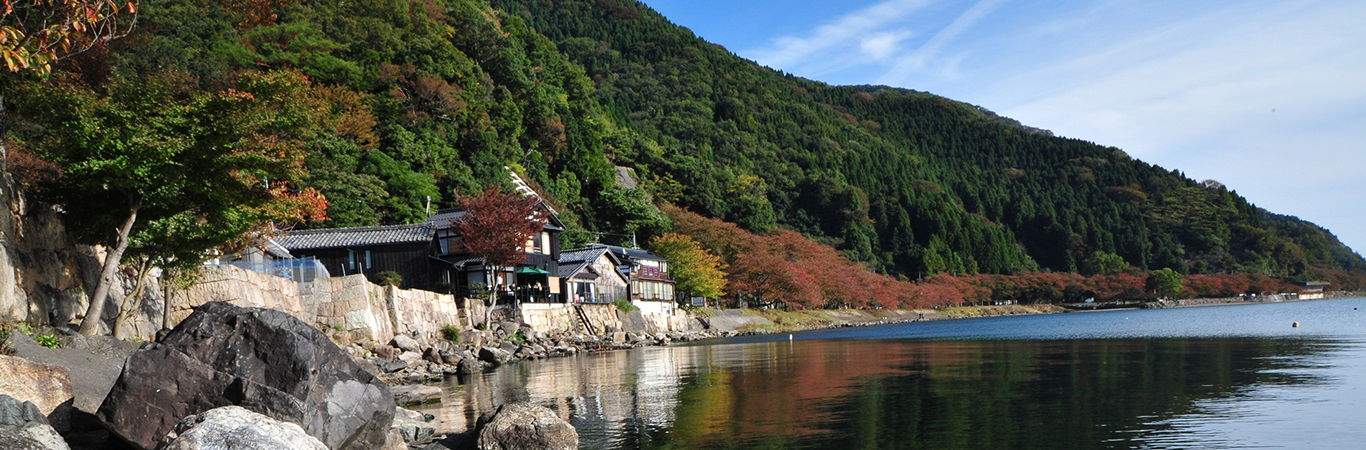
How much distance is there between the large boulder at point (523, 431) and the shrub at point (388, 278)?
30001 mm

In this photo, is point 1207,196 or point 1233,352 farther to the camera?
point 1207,196

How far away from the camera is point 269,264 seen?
29.5 meters

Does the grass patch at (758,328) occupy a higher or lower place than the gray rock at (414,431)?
lower

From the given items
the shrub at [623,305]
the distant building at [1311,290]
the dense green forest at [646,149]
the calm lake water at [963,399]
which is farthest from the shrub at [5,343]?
the distant building at [1311,290]

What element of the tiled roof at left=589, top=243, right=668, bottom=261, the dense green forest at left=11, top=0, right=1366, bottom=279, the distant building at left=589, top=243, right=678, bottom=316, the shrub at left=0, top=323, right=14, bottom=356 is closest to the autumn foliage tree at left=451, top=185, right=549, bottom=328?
the dense green forest at left=11, top=0, right=1366, bottom=279

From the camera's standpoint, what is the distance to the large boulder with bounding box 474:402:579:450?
13031mm

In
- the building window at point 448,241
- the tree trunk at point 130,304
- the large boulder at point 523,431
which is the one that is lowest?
the large boulder at point 523,431

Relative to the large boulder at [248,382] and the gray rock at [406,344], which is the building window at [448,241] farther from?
the large boulder at [248,382]

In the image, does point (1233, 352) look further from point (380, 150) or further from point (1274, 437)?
point (380, 150)

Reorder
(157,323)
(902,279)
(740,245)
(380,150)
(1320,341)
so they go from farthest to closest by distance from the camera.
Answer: (902,279) < (740,245) < (380,150) < (1320,341) < (157,323)

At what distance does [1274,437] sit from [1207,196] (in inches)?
6610

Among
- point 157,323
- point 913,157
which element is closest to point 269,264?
point 157,323

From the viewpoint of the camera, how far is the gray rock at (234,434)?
7965 mm

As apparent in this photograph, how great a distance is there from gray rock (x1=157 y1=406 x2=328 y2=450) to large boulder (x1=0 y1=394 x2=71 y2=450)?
1.08 m
